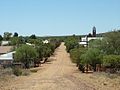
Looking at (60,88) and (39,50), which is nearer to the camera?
(60,88)

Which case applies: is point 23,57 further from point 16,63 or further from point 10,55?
point 10,55

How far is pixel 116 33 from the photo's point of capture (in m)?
68.2

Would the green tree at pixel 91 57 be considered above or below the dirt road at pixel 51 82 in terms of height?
above

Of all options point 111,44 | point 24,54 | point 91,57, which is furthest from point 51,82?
point 111,44

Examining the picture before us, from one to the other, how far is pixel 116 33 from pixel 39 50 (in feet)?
70.1

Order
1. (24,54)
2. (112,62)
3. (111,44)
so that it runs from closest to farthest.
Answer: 1. (112,62)
2. (24,54)
3. (111,44)

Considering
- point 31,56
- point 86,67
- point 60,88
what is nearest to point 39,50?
point 31,56

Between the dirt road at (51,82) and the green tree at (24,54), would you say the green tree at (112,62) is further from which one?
the green tree at (24,54)

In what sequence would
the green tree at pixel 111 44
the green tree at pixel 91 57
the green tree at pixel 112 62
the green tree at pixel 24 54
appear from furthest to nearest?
the green tree at pixel 24 54, the green tree at pixel 111 44, the green tree at pixel 91 57, the green tree at pixel 112 62

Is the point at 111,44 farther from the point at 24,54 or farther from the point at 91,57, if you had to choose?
the point at 24,54

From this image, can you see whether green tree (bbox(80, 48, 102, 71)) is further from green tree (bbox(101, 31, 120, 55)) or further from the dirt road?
green tree (bbox(101, 31, 120, 55))

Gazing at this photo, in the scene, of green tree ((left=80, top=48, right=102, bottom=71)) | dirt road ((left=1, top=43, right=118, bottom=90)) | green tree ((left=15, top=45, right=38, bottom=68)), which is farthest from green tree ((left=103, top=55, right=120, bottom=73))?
green tree ((left=15, top=45, right=38, bottom=68))

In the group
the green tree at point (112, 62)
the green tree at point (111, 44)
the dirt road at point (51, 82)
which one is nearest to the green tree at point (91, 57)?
the green tree at point (112, 62)

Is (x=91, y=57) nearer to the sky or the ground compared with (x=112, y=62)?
nearer to the sky
